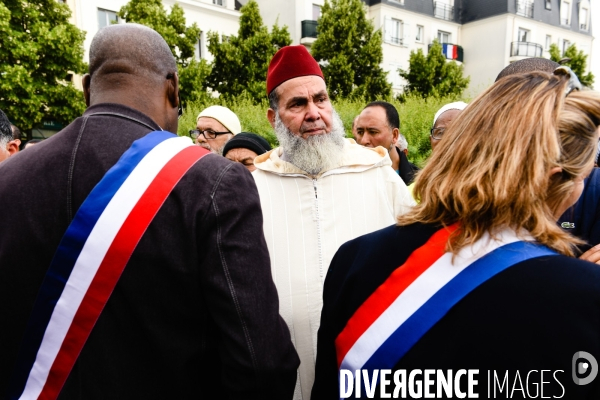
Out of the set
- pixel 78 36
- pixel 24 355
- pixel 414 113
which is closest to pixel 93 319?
pixel 24 355

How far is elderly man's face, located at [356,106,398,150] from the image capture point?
14.9 feet

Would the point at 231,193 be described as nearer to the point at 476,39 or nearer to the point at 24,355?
the point at 24,355

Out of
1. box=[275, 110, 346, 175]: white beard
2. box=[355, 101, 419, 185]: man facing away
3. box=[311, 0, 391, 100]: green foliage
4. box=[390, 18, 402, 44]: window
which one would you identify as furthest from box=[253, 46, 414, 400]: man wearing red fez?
box=[390, 18, 402, 44]: window

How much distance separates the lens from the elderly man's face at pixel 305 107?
258 centimetres

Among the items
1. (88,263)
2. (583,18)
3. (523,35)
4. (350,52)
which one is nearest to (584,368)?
(88,263)

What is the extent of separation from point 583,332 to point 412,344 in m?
0.40

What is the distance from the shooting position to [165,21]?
1491 cm

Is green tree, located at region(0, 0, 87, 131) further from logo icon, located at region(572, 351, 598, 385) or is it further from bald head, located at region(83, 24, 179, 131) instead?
logo icon, located at region(572, 351, 598, 385)

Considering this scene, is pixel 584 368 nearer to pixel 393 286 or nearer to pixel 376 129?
pixel 393 286

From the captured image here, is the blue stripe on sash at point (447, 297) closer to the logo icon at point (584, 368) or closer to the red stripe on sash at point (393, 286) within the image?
the red stripe on sash at point (393, 286)

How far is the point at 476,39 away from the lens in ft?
96.1

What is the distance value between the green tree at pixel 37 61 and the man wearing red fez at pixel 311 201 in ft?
42.2

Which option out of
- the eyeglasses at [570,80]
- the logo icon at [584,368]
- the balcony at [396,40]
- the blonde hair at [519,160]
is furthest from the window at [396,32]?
the logo icon at [584,368]

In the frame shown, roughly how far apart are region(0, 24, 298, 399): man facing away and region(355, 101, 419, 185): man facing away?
334 cm
